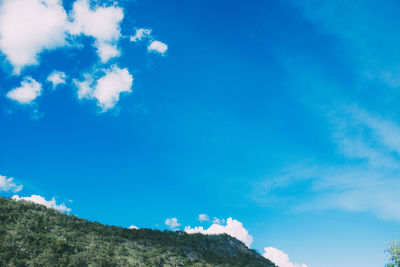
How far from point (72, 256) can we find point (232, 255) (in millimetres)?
43217

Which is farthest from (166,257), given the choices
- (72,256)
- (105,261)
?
(72,256)

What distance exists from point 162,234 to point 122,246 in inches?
725

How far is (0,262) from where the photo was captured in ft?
96.3

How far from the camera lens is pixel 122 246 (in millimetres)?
45750

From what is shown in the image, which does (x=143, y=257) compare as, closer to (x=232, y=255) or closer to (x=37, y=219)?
(x=37, y=219)

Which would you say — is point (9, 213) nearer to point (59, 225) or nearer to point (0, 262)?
point (59, 225)

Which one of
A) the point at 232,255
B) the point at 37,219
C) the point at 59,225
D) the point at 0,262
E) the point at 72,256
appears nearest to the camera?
the point at 0,262

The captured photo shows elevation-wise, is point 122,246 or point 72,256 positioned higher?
point 122,246

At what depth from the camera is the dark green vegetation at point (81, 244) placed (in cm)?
3297

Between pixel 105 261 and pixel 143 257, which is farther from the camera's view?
pixel 143 257

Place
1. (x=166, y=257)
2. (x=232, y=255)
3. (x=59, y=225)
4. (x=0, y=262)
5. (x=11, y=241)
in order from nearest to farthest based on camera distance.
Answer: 1. (x=0, y=262)
2. (x=11, y=241)
3. (x=59, y=225)
4. (x=166, y=257)
5. (x=232, y=255)

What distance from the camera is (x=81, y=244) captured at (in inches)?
1554

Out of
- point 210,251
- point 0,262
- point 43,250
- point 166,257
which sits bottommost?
point 0,262

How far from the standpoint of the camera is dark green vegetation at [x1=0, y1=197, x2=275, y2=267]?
33.0 m
